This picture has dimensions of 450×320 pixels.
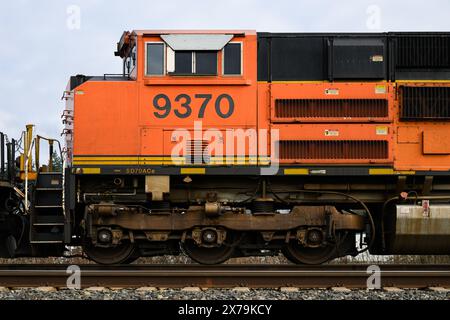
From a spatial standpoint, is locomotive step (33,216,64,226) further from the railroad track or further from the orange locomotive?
the railroad track

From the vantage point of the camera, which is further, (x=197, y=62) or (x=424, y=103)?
(x=424, y=103)

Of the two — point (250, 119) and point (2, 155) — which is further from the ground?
point (250, 119)

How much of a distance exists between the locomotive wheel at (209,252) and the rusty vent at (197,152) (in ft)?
5.22

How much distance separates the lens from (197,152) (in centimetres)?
1130

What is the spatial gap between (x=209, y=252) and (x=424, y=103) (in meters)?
5.21

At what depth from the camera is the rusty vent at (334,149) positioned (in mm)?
11453

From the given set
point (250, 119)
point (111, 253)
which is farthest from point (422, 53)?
point (111, 253)

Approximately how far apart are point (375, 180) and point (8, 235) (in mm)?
7692

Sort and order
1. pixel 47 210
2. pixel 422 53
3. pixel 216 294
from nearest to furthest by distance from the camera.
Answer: pixel 216 294
pixel 47 210
pixel 422 53

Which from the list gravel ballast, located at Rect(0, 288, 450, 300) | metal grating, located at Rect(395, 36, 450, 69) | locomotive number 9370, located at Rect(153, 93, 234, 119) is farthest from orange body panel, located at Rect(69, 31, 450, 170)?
gravel ballast, located at Rect(0, 288, 450, 300)

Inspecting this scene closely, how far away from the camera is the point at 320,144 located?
11477 mm

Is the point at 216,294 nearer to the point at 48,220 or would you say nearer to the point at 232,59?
the point at 48,220

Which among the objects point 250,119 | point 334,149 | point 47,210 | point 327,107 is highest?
point 327,107

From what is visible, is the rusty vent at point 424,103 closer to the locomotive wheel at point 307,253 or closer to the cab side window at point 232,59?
the locomotive wheel at point 307,253
